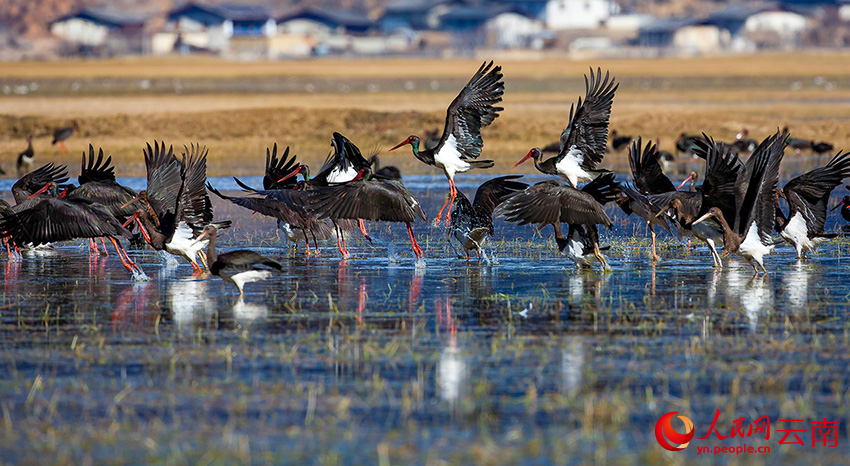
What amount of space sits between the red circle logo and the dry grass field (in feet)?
58.2

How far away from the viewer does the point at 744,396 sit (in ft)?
22.8

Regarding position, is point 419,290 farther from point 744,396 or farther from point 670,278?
point 744,396

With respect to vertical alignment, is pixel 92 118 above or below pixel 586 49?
below

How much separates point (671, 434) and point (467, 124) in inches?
353

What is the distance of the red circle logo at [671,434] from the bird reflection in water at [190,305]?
3.80 meters

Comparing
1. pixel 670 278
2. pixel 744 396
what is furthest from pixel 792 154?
pixel 744 396

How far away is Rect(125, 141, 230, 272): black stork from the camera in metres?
11.5

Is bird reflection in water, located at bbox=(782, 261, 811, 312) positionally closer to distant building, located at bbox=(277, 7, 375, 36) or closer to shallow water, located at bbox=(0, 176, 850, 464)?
shallow water, located at bbox=(0, 176, 850, 464)

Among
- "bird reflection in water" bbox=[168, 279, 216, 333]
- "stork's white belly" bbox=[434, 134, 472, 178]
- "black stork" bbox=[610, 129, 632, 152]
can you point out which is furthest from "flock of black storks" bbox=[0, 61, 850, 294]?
"black stork" bbox=[610, 129, 632, 152]

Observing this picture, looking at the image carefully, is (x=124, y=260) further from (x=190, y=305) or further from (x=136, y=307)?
(x=190, y=305)

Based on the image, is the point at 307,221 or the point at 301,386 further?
the point at 307,221

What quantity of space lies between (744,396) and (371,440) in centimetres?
219

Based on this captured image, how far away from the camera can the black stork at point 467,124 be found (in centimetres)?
1460

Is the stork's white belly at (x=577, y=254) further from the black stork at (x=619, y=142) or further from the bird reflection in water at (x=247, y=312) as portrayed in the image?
the black stork at (x=619, y=142)
